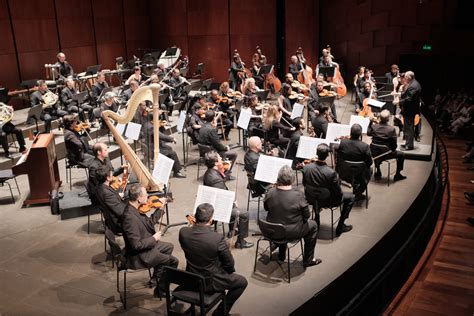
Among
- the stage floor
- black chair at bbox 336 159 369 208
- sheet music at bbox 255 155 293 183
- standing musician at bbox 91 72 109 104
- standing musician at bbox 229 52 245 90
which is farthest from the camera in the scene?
standing musician at bbox 229 52 245 90

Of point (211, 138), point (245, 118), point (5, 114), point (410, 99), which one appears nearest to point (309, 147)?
point (211, 138)

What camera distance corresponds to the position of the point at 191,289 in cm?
417

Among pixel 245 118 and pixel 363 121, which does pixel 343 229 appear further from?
pixel 245 118

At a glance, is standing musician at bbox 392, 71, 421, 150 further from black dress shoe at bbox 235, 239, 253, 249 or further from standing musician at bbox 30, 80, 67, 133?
standing musician at bbox 30, 80, 67, 133

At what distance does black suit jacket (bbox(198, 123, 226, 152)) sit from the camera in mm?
8469

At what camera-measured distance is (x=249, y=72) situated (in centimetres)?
1504

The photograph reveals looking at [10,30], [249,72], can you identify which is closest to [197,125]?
[249,72]

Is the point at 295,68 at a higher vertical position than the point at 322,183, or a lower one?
higher

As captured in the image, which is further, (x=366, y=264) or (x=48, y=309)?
(x=366, y=264)

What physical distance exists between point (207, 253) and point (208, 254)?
0.01 m

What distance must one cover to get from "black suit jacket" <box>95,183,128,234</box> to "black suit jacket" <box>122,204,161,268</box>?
752 mm

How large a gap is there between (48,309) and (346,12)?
1563cm

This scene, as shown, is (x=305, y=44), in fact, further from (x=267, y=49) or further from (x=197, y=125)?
(x=197, y=125)

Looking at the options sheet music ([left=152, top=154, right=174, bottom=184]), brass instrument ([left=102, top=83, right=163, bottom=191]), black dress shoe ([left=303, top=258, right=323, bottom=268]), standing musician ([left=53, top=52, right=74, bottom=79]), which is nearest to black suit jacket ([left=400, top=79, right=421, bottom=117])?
black dress shoe ([left=303, top=258, right=323, bottom=268])
